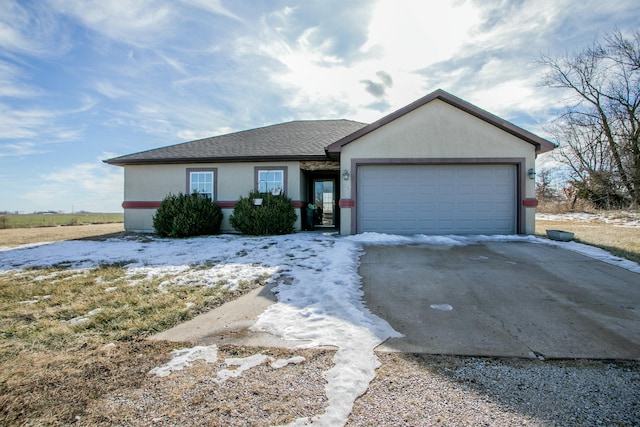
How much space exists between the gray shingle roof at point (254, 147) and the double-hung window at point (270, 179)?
0.53 m

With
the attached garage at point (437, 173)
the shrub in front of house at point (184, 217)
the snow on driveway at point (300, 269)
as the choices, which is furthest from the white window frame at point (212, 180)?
the attached garage at point (437, 173)

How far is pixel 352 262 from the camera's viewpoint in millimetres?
6449

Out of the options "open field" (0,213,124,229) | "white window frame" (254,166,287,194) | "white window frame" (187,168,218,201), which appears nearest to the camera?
"white window frame" (254,166,287,194)

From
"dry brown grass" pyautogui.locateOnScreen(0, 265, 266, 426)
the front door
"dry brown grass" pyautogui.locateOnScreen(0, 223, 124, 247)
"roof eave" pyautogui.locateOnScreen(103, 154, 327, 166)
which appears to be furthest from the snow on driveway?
the front door

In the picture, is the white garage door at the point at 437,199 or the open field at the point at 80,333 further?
the white garage door at the point at 437,199

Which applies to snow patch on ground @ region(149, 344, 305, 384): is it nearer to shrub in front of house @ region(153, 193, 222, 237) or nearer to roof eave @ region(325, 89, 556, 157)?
roof eave @ region(325, 89, 556, 157)

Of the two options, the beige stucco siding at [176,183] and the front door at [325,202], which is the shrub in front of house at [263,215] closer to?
the beige stucco siding at [176,183]

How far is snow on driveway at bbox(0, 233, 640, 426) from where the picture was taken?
107 inches

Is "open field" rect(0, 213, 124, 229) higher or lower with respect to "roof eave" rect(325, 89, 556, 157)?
lower

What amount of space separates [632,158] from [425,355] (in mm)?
18414

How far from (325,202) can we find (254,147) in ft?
14.9

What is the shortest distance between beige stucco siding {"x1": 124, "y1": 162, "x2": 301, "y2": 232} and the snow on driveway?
233 cm

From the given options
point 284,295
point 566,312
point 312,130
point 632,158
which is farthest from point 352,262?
point 632,158

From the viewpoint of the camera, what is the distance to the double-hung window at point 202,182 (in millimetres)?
12008
